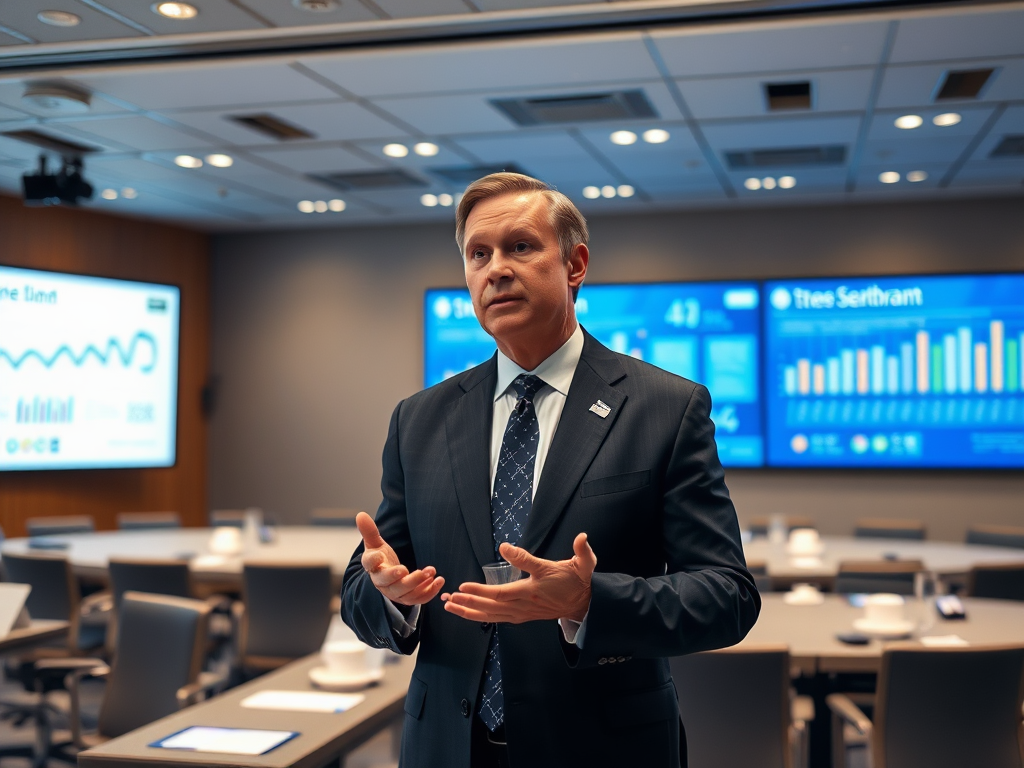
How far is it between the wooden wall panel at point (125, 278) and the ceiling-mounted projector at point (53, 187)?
1.58 metres

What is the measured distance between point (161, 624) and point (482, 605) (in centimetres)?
268

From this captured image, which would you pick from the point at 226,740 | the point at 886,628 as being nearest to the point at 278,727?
the point at 226,740

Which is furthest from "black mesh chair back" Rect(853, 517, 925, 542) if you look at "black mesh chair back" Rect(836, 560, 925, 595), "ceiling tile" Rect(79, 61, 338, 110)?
"ceiling tile" Rect(79, 61, 338, 110)

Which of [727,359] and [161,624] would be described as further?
[727,359]

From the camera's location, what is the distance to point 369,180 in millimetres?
8023

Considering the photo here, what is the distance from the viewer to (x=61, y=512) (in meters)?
8.81

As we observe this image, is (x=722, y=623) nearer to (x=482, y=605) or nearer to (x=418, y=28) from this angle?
(x=482, y=605)

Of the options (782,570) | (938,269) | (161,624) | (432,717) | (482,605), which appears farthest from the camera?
(938,269)

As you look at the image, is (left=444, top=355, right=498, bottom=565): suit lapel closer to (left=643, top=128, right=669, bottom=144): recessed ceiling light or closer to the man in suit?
the man in suit

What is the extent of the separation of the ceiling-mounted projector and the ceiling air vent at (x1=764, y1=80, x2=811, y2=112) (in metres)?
4.64

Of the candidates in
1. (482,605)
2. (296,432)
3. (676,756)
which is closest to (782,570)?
(676,756)

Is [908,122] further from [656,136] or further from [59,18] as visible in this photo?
[59,18]

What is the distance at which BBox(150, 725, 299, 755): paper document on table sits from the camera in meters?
2.22

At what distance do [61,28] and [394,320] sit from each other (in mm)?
5237
